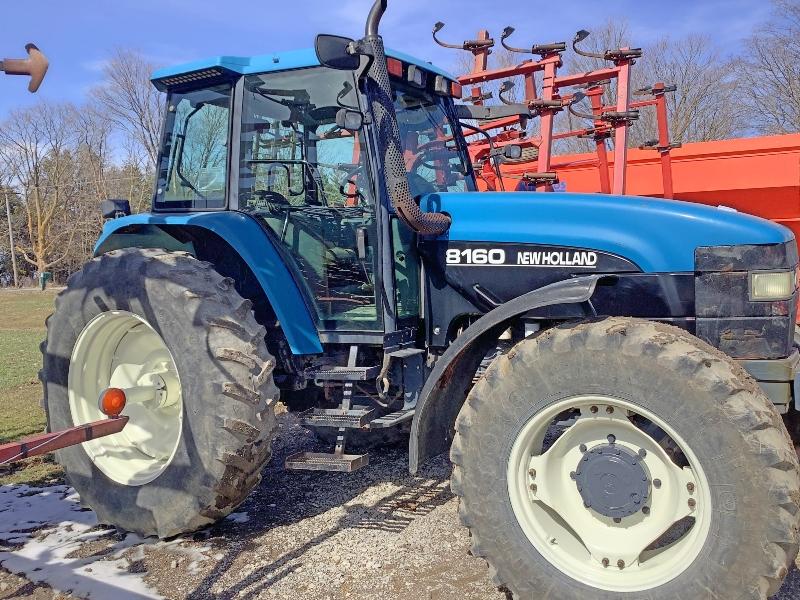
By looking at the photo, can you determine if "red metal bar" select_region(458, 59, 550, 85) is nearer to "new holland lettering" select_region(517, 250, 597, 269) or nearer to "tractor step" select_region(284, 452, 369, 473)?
"new holland lettering" select_region(517, 250, 597, 269)

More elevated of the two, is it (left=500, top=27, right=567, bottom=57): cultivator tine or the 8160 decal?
(left=500, top=27, right=567, bottom=57): cultivator tine

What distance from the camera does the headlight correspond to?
2.90m

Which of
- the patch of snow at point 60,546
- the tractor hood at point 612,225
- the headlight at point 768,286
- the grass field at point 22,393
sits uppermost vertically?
the tractor hood at point 612,225

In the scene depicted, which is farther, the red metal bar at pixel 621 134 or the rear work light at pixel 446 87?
the red metal bar at pixel 621 134

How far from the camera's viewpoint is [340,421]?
11.9 ft

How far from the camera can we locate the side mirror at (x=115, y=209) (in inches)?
175

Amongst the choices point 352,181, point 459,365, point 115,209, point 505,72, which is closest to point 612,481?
point 459,365

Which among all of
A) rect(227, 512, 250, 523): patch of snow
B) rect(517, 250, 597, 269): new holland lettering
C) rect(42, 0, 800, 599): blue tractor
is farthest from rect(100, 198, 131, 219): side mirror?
rect(517, 250, 597, 269): new holland lettering

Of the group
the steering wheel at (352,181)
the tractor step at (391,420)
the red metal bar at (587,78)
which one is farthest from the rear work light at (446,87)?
the red metal bar at (587,78)

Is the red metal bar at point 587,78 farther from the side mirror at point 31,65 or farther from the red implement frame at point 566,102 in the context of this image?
the side mirror at point 31,65

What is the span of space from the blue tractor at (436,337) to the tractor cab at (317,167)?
0.6 inches

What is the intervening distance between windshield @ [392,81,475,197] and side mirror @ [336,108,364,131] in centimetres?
51

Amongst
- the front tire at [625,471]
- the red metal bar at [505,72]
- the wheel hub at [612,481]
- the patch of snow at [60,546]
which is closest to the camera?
the front tire at [625,471]

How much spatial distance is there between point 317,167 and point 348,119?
21.3 inches
